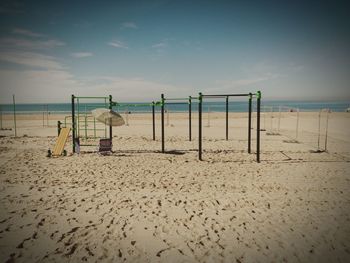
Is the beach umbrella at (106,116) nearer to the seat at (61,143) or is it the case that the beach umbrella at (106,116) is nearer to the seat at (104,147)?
the seat at (104,147)

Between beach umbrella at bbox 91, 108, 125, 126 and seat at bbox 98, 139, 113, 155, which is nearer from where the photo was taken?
beach umbrella at bbox 91, 108, 125, 126

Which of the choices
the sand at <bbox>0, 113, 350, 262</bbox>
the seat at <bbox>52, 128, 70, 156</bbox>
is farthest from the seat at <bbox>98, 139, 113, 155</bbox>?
the seat at <bbox>52, 128, 70, 156</bbox>

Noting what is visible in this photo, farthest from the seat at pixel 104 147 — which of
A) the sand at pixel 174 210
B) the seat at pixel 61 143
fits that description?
the seat at pixel 61 143

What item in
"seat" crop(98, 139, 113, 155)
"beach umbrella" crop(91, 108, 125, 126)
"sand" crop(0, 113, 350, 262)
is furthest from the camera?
"seat" crop(98, 139, 113, 155)

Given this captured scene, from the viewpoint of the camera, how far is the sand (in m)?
4.04

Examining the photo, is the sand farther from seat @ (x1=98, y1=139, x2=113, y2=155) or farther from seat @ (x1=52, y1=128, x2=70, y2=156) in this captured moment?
seat @ (x1=98, y1=139, x2=113, y2=155)

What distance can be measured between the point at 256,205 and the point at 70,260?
13.3 ft

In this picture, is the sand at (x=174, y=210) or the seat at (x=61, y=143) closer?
the sand at (x=174, y=210)

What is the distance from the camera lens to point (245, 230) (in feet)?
15.2

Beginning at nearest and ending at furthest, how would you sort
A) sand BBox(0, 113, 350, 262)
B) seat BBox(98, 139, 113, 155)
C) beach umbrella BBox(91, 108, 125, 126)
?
sand BBox(0, 113, 350, 262) < beach umbrella BBox(91, 108, 125, 126) < seat BBox(98, 139, 113, 155)

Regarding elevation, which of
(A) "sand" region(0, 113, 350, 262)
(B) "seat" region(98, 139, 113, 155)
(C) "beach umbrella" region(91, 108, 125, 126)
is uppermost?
(C) "beach umbrella" region(91, 108, 125, 126)

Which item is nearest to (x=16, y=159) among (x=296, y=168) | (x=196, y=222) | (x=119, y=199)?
(x=119, y=199)

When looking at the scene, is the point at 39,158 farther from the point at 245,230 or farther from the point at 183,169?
the point at 245,230

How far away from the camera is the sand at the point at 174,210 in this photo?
404 cm
